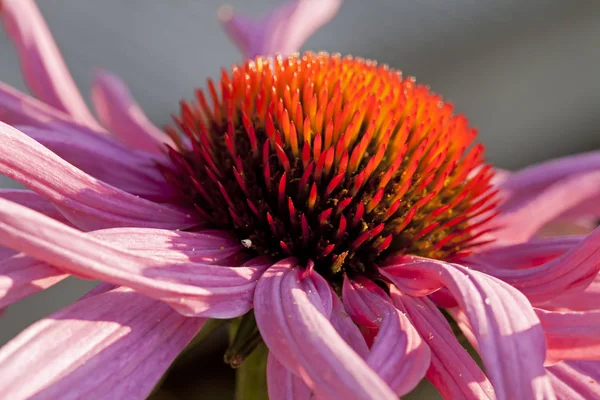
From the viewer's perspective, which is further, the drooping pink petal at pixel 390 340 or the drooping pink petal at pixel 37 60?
the drooping pink petal at pixel 37 60

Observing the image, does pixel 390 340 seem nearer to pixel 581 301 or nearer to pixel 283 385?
pixel 283 385

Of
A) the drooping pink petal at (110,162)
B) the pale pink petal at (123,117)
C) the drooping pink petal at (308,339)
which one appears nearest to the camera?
the drooping pink petal at (308,339)

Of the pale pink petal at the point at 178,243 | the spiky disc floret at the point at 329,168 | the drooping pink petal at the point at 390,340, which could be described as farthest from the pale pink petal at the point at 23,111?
the drooping pink petal at the point at 390,340

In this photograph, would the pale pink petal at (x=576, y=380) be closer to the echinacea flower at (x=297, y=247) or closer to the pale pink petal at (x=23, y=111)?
the echinacea flower at (x=297, y=247)

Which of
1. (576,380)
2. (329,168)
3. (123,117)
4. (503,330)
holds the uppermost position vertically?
(123,117)

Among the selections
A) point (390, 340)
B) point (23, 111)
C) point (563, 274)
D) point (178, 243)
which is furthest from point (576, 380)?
point (23, 111)
